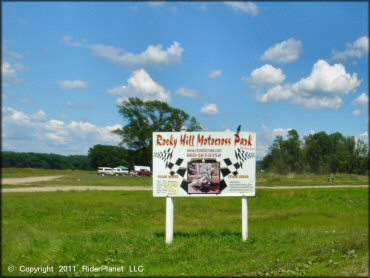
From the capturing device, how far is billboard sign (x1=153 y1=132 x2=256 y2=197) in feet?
42.3

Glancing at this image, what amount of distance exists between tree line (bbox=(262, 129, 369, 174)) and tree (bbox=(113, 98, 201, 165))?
648cm

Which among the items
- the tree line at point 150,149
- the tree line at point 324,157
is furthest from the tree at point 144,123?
the tree line at point 324,157

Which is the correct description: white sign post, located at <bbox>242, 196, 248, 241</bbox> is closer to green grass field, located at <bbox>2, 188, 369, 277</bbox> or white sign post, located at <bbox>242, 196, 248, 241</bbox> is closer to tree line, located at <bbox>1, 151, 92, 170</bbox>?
green grass field, located at <bbox>2, 188, 369, 277</bbox>

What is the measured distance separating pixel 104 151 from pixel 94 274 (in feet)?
31.7

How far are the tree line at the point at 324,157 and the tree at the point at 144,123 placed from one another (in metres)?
6.48

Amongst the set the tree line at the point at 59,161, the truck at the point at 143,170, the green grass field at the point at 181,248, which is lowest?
the green grass field at the point at 181,248

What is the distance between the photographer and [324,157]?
24.8m

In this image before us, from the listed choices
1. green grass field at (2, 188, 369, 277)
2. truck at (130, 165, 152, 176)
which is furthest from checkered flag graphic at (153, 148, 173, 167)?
truck at (130, 165, 152, 176)

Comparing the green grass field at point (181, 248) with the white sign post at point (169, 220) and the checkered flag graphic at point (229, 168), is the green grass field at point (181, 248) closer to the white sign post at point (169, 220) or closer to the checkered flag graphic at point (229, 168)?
the white sign post at point (169, 220)

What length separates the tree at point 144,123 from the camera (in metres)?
21.4

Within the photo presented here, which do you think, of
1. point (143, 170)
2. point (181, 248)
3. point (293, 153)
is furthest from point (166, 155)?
point (293, 153)

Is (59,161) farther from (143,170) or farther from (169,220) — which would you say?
(143,170)

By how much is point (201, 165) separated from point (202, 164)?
1.5 inches

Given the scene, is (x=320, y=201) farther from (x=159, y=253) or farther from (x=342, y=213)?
(x=159, y=253)
